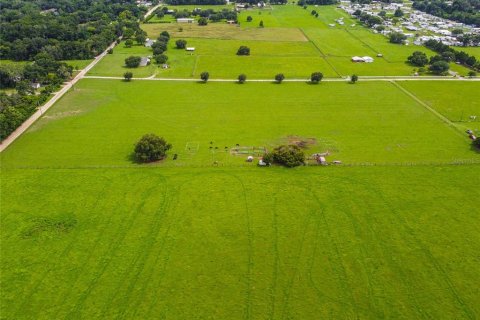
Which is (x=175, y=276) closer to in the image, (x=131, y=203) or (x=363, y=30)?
(x=131, y=203)

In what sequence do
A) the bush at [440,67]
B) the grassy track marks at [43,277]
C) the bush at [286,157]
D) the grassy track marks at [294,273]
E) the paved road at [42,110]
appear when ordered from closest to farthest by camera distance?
1. the grassy track marks at [294,273]
2. the grassy track marks at [43,277]
3. the bush at [286,157]
4. the paved road at [42,110]
5. the bush at [440,67]

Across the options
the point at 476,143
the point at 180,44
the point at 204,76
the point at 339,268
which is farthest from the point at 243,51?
the point at 339,268

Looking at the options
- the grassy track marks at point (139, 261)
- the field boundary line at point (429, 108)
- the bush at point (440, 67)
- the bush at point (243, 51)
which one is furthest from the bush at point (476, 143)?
the bush at point (243, 51)

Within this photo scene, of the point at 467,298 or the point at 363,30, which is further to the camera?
the point at 363,30

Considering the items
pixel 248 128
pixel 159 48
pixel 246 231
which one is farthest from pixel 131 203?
pixel 159 48

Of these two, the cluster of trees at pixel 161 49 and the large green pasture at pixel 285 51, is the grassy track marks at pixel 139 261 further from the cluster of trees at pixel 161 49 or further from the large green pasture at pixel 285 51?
the cluster of trees at pixel 161 49
